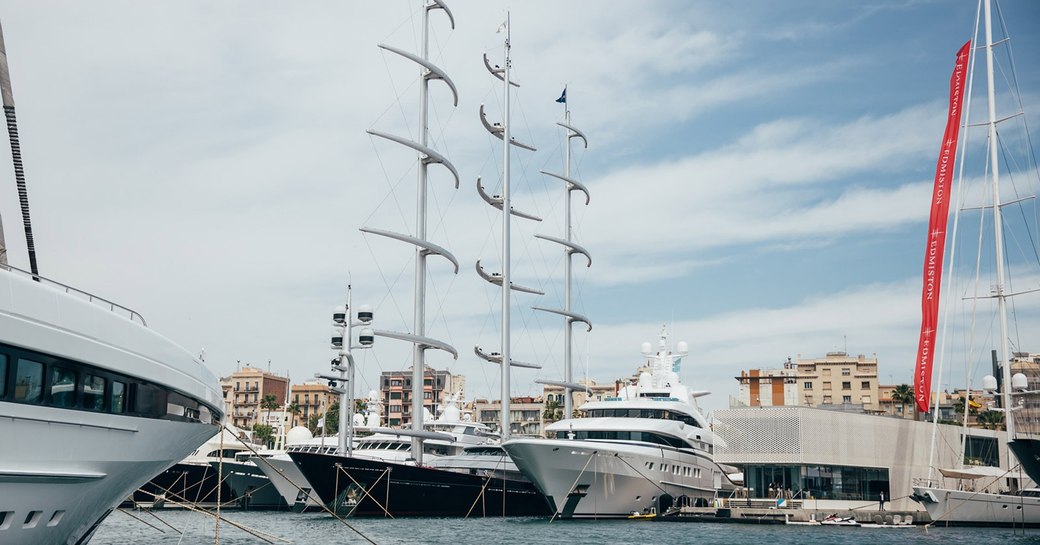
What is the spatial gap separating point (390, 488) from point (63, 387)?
30475 millimetres

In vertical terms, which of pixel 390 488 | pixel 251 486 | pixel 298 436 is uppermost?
pixel 298 436

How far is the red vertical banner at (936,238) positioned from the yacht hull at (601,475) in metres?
13.1

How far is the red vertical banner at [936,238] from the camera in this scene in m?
47.5

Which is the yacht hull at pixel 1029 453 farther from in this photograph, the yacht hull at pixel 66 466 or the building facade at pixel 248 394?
the building facade at pixel 248 394

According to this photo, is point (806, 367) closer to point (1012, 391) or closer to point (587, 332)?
point (587, 332)

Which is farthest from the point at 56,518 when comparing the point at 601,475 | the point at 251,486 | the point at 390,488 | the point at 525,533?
the point at 251,486

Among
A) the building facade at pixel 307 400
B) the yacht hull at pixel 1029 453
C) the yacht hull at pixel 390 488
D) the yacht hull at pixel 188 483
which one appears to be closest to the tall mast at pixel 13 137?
the yacht hull at pixel 390 488

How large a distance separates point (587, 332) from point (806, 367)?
56375 millimetres

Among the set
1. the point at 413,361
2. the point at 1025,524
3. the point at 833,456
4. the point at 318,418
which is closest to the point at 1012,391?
the point at 1025,524

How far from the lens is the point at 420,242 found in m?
49.7

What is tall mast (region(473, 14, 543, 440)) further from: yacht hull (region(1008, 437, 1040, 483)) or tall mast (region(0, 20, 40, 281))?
tall mast (region(0, 20, 40, 281))

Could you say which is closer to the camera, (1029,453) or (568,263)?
(1029,453)

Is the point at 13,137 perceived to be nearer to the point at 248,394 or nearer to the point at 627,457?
the point at 627,457

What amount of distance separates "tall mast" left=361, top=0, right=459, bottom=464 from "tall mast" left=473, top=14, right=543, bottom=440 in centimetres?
465
